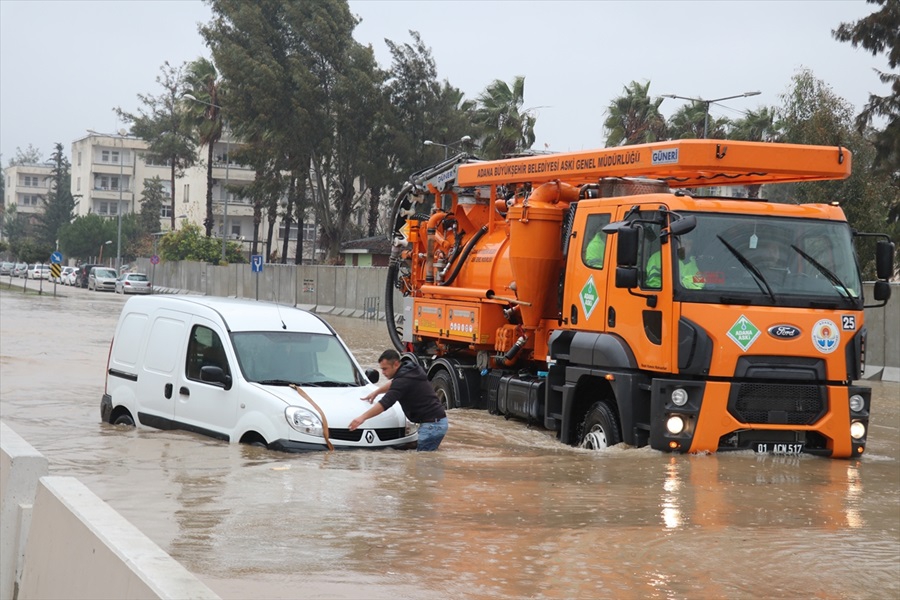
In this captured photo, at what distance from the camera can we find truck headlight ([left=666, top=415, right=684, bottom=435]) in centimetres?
1175

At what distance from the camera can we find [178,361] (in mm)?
12109

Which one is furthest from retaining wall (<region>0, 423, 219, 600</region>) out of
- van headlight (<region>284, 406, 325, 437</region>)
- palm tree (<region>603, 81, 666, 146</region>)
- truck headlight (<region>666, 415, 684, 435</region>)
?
palm tree (<region>603, 81, 666, 146</region>)

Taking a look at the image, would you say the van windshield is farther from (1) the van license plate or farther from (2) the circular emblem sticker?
(2) the circular emblem sticker

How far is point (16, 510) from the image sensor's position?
19.2 feet

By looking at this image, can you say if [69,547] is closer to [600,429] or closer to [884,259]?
[600,429]

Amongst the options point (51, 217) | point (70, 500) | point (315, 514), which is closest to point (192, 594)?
point (70, 500)

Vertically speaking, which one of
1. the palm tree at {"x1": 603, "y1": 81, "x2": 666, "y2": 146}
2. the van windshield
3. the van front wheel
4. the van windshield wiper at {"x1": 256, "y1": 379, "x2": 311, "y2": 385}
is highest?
the palm tree at {"x1": 603, "y1": 81, "x2": 666, "y2": 146}

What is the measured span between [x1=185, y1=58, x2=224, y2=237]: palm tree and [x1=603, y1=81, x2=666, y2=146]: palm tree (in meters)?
24.1

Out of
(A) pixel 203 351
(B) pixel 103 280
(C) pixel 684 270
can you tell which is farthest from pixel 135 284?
(C) pixel 684 270

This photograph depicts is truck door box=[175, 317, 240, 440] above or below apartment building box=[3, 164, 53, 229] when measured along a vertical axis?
below

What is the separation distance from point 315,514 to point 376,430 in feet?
9.44

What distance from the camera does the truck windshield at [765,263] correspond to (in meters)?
11.8

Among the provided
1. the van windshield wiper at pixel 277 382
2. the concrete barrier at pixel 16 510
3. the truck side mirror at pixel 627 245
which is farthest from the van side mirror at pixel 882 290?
the concrete barrier at pixel 16 510

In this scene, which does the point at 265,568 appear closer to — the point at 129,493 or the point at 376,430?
the point at 129,493
